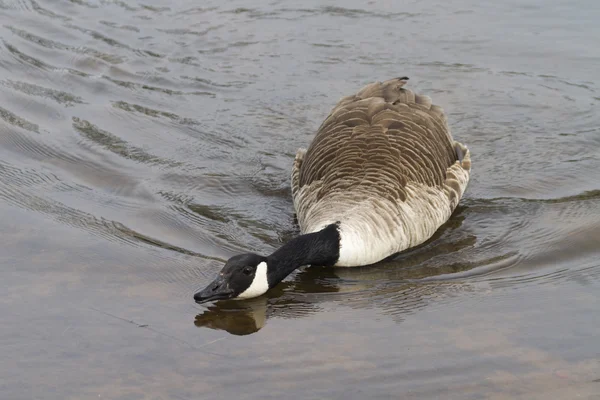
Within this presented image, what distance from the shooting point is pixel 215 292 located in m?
5.93

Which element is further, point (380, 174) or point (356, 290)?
point (380, 174)

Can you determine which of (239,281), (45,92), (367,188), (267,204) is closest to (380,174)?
(367,188)

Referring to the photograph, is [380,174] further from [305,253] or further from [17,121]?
[17,121]

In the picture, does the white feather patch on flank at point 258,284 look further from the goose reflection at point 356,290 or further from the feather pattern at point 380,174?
the feather pattern at point 380,174

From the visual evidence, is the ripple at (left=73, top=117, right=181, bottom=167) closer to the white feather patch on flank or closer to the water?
the water

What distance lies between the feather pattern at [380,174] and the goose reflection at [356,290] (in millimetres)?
131

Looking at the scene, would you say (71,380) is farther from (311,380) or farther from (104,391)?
(311,380)

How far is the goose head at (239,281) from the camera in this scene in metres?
5.94

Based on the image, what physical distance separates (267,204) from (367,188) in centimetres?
146

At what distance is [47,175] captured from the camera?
8.38m

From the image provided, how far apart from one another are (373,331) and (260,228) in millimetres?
2200

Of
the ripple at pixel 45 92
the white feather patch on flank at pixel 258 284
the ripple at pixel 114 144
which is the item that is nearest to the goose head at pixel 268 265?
the white feather patch on flank at pixel 258 284

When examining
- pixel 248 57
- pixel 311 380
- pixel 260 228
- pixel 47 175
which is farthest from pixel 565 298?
pixel 248 57

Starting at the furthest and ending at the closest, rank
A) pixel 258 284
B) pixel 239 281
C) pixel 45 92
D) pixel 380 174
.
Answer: pixel 45 92
pixel 380 174
pixel 258 284
pixel 239 281
